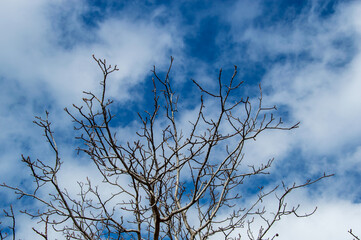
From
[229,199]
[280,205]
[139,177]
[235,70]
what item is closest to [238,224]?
[229,199]

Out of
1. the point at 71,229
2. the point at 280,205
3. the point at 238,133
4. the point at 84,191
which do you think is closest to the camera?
the point at 238,133

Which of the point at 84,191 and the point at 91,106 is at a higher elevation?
the point at 84,191

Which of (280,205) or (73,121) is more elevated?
(73,121)

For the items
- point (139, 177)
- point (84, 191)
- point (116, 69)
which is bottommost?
point (139, 177)

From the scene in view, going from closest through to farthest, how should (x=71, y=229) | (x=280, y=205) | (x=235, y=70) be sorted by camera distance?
(x=235, y=70) < (x=280, y=205) < (x=71, y=229)

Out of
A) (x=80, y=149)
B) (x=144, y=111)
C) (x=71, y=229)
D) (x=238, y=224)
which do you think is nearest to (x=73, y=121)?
(x=80, y=149)

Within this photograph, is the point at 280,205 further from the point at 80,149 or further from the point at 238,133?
the point at 80,149

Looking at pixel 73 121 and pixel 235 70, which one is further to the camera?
pixel 73 121

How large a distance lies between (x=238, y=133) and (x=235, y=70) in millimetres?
1079

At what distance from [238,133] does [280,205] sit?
1.60m

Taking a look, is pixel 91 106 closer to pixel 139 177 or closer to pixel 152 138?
pixel 152 138

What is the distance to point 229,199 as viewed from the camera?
5.14 meters

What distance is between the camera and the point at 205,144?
3604 millimetres

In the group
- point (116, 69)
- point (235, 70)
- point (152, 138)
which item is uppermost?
point (116, 69)
